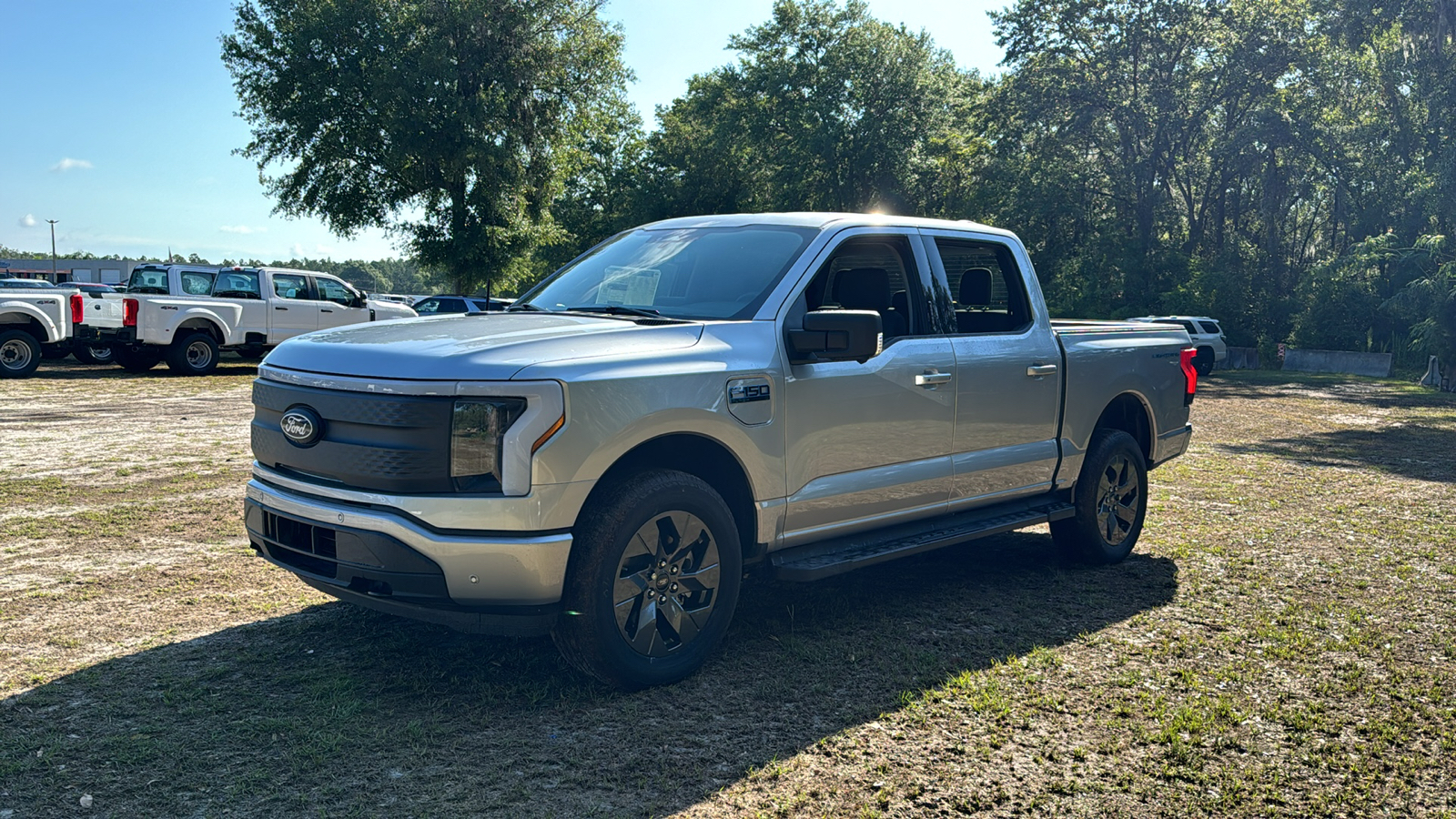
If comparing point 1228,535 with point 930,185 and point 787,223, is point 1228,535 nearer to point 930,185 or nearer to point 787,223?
point 787,223

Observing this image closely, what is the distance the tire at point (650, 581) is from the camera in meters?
4.04

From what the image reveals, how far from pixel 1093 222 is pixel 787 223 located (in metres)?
41.6

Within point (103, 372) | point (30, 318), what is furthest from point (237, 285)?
point (30, 318)

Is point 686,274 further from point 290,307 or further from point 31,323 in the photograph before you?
point 290,307

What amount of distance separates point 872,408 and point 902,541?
0.72 m

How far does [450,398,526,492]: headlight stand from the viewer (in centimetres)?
384

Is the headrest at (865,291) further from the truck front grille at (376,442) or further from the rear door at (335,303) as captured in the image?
the rear door at (335,303)

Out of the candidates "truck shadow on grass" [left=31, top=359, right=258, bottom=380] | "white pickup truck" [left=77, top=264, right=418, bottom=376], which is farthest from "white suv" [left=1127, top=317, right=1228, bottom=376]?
"truck shadow on grass" [left=31, top=359, right=258, bottom=380]

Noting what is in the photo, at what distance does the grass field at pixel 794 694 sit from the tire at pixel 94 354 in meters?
15.3

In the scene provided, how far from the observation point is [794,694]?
441 centimetres

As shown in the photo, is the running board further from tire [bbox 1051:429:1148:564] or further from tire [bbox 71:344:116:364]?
tire [bbox 71:344:116:364]

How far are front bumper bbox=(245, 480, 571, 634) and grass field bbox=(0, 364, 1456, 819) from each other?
0.43 m

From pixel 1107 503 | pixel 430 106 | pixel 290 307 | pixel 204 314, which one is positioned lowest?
pixel 1107 503

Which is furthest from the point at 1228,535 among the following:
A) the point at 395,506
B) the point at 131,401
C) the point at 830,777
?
the point at 131,401
